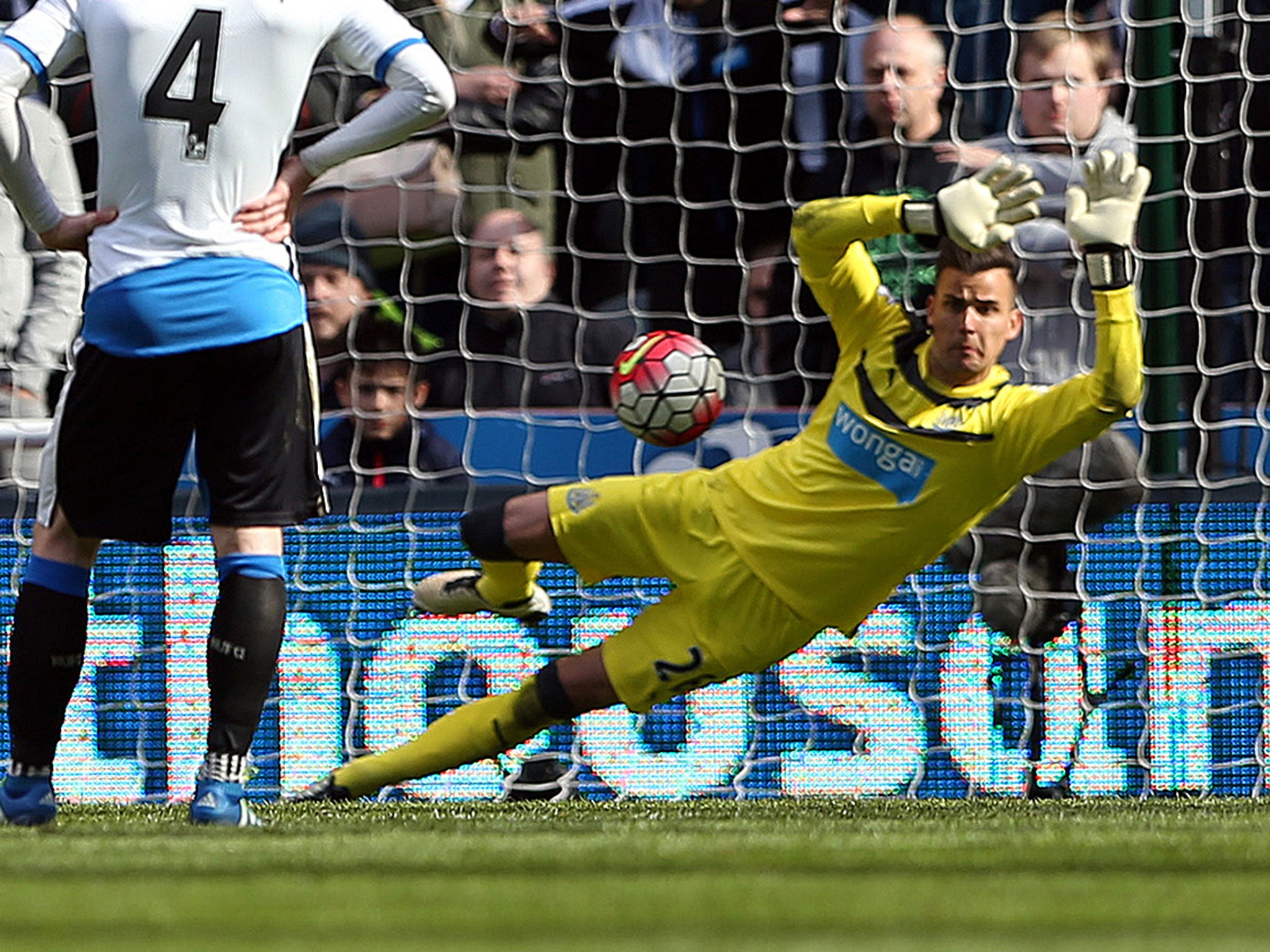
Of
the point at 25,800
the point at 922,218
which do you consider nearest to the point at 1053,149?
the point at 922,218

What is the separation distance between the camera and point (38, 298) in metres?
5.71

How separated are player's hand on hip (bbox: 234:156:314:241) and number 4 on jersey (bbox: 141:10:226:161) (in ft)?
0.42

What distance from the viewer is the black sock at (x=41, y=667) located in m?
3.93

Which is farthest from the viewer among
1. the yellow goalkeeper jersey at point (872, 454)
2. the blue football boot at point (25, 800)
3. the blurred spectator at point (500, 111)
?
the blurred spectator at point (500, 111)

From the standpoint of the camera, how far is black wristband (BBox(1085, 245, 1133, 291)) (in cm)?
439

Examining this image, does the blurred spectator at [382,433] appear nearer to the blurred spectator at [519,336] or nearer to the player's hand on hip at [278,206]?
the blurred spectator at [519,336]

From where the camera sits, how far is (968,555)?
5.36 metres

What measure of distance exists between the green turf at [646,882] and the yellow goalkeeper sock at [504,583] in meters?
0.51

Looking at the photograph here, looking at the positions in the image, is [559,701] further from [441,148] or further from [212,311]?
[441,148]

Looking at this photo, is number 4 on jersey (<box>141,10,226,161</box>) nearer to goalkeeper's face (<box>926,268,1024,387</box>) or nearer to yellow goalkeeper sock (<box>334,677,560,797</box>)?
yellow goalkeeper sock (<box>334,677,560,797</box>)

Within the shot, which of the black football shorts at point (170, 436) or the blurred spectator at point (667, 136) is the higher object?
the blurred spectator at point (667, 136)

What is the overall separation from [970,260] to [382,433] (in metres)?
1.87

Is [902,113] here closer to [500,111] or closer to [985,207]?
[500,111]

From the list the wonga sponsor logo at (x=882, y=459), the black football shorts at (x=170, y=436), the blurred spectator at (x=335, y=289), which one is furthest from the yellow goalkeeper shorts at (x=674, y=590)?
the blurred spectator at (x=335, y=289)
